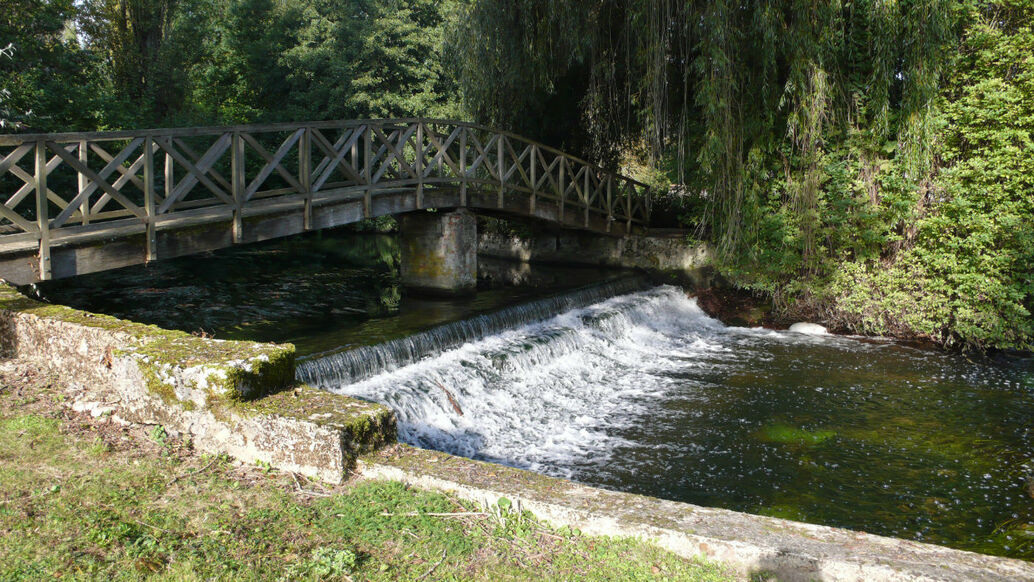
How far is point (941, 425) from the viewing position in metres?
7.64

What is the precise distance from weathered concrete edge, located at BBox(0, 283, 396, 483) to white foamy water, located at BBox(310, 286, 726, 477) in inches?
104

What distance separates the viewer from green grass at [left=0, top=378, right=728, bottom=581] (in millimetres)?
3064

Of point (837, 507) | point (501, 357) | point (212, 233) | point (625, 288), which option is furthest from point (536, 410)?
point (625, 288)

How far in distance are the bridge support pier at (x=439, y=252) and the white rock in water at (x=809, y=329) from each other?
5.51 m

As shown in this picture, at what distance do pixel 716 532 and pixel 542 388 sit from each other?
5434 millimetres

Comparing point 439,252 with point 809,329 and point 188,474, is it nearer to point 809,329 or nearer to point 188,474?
point 809,329

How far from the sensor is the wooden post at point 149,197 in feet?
22.9

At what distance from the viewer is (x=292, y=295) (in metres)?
11.9

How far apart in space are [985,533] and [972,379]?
484 cm

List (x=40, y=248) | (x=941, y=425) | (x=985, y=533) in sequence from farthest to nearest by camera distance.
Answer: (x=941, y=425)
(x=40, y=248)
(x=985, y=533)

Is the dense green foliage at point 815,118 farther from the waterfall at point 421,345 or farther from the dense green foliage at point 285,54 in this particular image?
the dense green foliage at point 285,54

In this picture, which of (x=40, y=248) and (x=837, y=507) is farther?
(x=40, y=248)

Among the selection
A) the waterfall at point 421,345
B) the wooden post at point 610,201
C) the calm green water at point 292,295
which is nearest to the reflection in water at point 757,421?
the waterfall at point 421,345

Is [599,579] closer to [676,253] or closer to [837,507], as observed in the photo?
[837,507]
